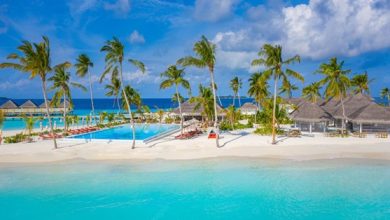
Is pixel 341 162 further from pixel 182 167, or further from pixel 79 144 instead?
pixel 79 144

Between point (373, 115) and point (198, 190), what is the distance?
22448 mm

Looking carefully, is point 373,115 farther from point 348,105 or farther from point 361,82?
point 361,82

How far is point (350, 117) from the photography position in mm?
31141

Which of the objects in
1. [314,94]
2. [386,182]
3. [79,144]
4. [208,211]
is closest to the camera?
[208,211]

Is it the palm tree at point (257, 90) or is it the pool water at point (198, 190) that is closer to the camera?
the pool water at point (198, 190)

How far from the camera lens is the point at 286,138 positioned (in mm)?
28312

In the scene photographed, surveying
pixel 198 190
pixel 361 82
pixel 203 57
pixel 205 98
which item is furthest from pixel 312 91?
pixel 198 190

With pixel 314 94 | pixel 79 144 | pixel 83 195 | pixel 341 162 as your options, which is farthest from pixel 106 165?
pixel 314 94

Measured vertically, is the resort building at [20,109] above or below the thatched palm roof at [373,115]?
above

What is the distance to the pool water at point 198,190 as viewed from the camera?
1322 centimetres

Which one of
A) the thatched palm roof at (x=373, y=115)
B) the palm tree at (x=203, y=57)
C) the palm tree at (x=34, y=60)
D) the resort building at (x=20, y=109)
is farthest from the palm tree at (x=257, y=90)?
the resort building at (x=20, y=109)

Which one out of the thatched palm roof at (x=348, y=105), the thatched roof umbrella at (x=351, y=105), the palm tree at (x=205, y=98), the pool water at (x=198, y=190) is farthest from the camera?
the palm tree at (x=205, y=98)

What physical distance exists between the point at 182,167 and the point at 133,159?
4089 millimetres

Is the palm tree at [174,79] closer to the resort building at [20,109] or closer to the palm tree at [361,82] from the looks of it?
the palm tree at [361,82]
